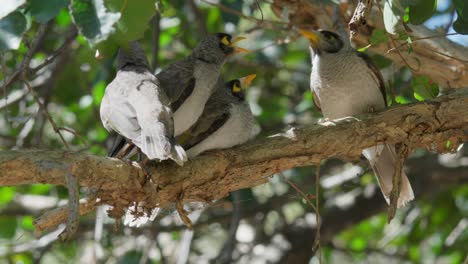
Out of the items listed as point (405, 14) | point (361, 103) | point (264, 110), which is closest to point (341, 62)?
point (361, 103)

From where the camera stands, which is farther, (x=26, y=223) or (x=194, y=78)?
(x=26, y=223)

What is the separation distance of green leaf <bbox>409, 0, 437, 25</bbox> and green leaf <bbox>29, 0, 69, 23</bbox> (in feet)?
5.41

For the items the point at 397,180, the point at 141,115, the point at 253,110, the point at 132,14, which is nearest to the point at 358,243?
the point at 253,110

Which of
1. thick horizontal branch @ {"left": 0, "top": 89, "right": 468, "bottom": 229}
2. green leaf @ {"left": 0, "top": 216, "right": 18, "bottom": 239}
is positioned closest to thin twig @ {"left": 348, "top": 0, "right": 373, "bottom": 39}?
thick horizontal branch @ {"left": 0, "top": 89, "right": 468, "bottom": 229}

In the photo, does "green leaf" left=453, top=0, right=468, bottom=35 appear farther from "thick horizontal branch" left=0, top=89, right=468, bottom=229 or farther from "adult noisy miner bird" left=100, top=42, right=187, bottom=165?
"adult noisy miner bird" left=100, top=42, right=187, bottom=165

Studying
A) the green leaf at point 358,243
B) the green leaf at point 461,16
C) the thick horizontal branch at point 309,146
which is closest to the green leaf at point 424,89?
the thick horizontal branch at point 309,146

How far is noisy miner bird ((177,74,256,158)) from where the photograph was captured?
4.35 m

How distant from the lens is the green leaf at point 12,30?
3047 millimetres

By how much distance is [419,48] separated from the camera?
16.3ft

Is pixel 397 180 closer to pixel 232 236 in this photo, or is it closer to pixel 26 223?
pixel 232 236

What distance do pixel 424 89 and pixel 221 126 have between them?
1.32m

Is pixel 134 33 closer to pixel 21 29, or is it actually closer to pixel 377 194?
pixel 21 29

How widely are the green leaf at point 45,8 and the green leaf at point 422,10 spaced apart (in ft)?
5.41

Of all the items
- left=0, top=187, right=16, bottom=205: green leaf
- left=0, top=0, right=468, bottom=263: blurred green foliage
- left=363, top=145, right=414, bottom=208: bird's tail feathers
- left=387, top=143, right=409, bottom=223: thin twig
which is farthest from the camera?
left=0, top=187, right=16, bottom=205: green leaf
